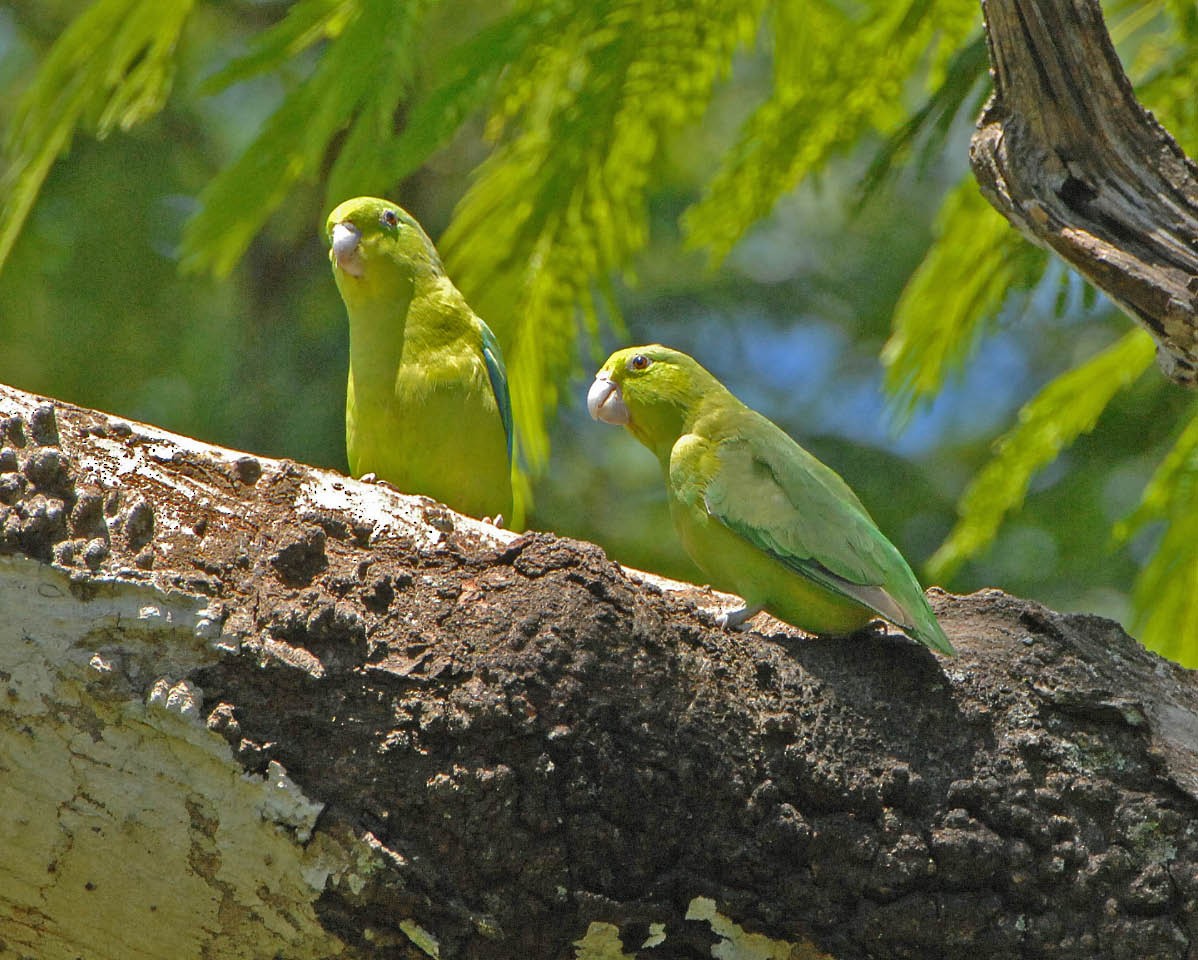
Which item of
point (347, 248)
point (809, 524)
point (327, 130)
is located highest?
point (327, 130)

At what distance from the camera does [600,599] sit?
2324mm

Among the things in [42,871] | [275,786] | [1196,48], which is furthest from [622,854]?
[1196,48]

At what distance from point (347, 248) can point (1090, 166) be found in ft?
6.77

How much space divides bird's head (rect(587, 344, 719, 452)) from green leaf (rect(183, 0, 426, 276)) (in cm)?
108

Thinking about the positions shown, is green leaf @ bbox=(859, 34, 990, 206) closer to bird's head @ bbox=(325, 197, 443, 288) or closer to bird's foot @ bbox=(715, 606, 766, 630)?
bird's foot @ bbox=(715, 606, 766, 630)

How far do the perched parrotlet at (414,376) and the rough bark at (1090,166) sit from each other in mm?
1645

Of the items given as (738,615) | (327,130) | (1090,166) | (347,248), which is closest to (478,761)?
(738,615)

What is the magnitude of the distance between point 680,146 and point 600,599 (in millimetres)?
5293

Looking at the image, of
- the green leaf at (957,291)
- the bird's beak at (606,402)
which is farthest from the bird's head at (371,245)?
the green leaf at (957,291)

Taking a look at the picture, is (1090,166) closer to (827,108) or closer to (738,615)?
(827,108)

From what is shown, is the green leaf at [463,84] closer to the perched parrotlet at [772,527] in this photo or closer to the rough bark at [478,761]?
the rough bark at [478,761]

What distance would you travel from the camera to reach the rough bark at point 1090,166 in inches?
91.5

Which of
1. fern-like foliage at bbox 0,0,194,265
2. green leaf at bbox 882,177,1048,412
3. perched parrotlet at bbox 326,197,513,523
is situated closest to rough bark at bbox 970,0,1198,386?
green leaf at bbox 882,177,1048,412

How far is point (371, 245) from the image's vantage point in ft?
12.6
